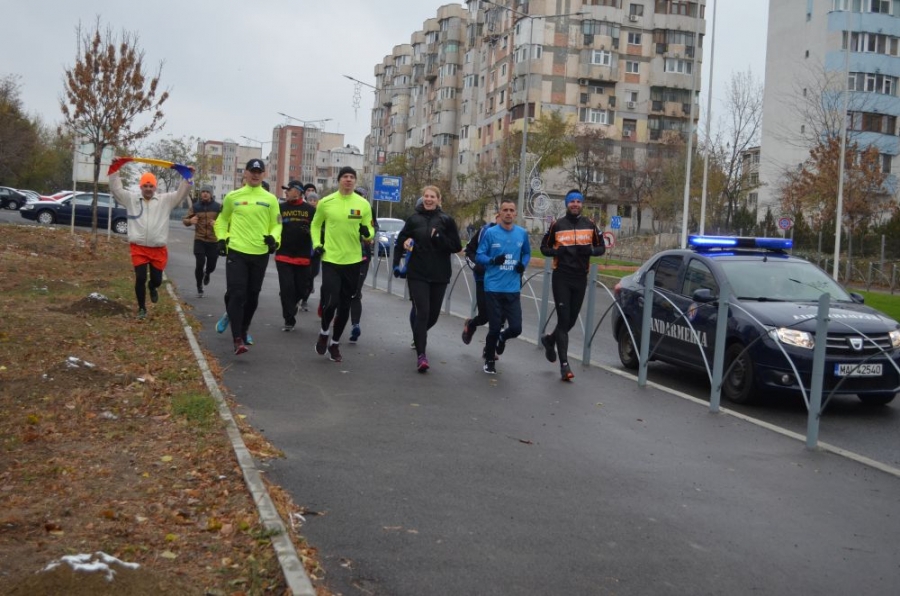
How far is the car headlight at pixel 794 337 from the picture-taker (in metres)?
9.70

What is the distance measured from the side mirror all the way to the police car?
0.03 feet

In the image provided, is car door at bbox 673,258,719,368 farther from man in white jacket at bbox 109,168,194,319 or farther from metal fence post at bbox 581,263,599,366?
man in white jacket at bbox 109,168,194,319

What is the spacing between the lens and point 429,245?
10789 mm

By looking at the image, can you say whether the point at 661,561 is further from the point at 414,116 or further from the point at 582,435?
the point at 414,116

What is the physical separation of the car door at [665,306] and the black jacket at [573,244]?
87cm

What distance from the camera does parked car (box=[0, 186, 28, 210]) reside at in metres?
65.9

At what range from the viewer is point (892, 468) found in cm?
757

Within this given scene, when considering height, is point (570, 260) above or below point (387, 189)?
below

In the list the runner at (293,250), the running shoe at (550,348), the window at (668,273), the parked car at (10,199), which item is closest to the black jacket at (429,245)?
the running shoe at (550,348)

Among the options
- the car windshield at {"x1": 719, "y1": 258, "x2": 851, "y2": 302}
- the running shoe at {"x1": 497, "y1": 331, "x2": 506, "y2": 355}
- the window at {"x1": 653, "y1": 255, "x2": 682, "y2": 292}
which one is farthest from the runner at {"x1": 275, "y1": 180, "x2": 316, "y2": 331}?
the car windshield at {"x1": 719, "y1": 258, "x2": 851, "y2": 302}

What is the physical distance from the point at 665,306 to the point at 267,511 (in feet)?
23.8

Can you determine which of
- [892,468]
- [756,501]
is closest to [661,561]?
[756,501]

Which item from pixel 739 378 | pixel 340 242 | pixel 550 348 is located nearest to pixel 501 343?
pixel 550 348

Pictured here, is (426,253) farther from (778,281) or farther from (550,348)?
(778,281)
